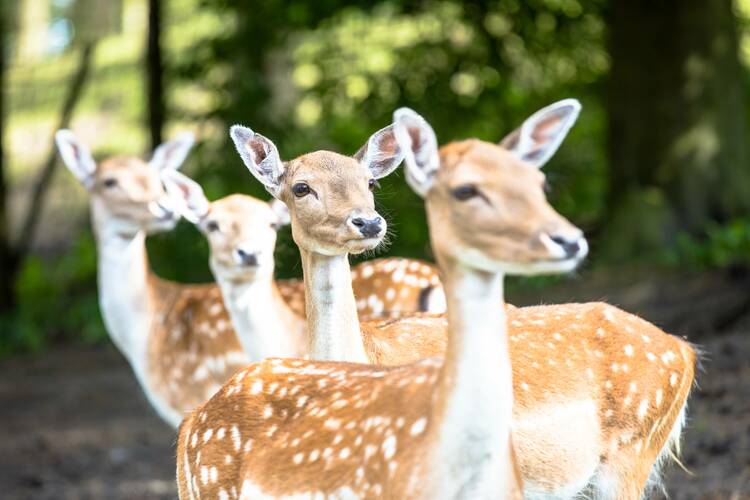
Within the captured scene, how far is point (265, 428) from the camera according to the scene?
Answer: 12.0 feet

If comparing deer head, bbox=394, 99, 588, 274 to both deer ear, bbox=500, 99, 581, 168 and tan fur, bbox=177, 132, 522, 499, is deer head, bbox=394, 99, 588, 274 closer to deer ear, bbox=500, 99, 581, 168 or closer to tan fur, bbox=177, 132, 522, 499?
deer ear, bbox=500, 99, 581, 168

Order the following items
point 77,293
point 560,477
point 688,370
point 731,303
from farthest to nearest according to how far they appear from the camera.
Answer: point 77,293 < point 731,303 < point 688,370 < point 560,477

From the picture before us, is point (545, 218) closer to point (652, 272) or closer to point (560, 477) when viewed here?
point (560, 477)

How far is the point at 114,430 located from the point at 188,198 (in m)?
4.09

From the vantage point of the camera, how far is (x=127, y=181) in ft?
24.3

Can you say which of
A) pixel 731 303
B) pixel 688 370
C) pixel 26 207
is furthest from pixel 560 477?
pixel 26 207

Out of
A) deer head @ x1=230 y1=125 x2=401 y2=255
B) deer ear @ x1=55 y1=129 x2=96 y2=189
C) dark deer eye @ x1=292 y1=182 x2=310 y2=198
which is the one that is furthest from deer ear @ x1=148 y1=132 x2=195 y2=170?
dark deer eye @ x1=292 y1=182 x2=310 y2=198

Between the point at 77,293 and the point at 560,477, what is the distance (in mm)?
9532

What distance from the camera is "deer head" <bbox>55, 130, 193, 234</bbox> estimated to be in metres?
7.30

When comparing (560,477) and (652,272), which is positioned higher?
(560,477)

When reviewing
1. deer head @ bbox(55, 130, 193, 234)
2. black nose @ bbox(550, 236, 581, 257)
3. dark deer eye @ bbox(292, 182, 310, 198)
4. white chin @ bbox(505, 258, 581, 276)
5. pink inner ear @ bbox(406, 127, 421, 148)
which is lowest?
deer head @ bbox(55, 130, 193, 234)

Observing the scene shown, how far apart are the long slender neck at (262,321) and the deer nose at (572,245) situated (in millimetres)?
2866

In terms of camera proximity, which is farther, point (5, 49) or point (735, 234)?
point (5, 49)

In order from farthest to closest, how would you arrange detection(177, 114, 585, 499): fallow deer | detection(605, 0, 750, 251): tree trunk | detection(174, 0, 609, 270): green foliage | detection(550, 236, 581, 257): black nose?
1. detection(174, 0, 609, 270): green foliage
2. detection(605, 0, 750, 251): tree trunk
3. detection(177, 114, 585, 499): fallow deer
4. detection(550, 236, 581, 257): black nose
